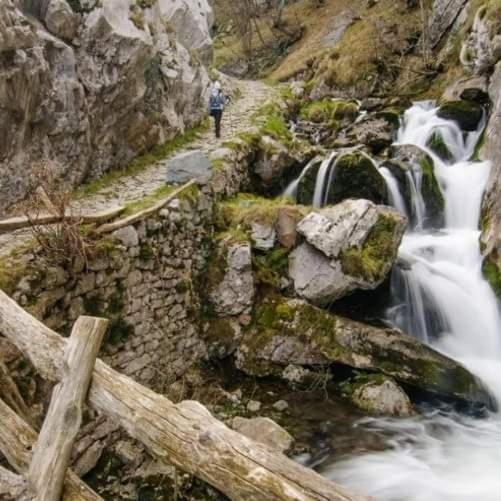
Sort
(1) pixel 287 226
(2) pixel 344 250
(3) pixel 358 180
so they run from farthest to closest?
(3) pixel 358 180, (1) pixel 287 226, (2) pixel 344 250

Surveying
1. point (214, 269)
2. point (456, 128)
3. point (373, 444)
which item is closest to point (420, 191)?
point (456, 128)

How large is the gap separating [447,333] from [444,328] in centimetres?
11

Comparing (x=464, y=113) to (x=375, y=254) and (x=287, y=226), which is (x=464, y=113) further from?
(x=287, y=226)

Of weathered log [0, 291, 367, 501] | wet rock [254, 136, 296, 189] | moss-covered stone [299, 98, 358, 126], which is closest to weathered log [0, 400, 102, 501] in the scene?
weathered log [0, 291, 367, 501]

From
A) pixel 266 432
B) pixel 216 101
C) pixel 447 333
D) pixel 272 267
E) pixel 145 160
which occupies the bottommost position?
pixel 266 432

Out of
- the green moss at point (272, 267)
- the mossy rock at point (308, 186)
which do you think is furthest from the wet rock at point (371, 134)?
the green moss at point (272, 267)

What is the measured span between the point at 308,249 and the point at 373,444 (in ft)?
11.7

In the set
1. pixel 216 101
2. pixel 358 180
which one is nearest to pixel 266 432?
pixel 358 180

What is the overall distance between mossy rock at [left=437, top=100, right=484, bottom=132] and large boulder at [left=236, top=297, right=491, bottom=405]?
8.42m

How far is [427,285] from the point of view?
9.80 m

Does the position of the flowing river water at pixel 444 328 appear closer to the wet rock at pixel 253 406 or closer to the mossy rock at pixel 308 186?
the mossy rock at pixel 308 186

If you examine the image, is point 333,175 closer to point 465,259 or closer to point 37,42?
point 465,259

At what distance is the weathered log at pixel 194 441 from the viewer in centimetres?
263

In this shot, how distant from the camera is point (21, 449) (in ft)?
12.1
